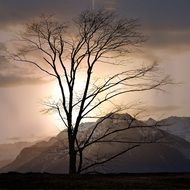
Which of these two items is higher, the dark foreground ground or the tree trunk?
the tree trunk

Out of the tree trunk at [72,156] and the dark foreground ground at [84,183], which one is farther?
the tree trunk at [72,156]

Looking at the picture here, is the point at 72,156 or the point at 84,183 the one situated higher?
the point at 72,156

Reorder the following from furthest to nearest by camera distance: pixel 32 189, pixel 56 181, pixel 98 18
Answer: pixel 98 18 < pixel 56 181 < pixel 32 189

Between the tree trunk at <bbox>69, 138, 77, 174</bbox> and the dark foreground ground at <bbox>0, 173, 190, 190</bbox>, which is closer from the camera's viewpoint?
the dark foreground ground at <bbox>0, 173, 190, 190</bbox>

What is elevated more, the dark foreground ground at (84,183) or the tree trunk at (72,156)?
the tree trunk at (72,156)

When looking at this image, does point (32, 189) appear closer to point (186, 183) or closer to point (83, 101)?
point (186, 183)

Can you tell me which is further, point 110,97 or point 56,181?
point 110,97

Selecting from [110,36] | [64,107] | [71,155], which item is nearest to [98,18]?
[110,36]

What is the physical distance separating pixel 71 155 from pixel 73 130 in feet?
6.81

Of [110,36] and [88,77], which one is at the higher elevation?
[110,36]

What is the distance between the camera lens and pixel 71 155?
128 feet

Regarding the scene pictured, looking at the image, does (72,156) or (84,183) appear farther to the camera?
(72,156)

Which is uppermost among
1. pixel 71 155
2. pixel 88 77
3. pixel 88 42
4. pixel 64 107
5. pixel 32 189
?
pixel 88 42

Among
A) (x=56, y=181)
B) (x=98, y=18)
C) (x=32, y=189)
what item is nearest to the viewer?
(x=32, y=189)
